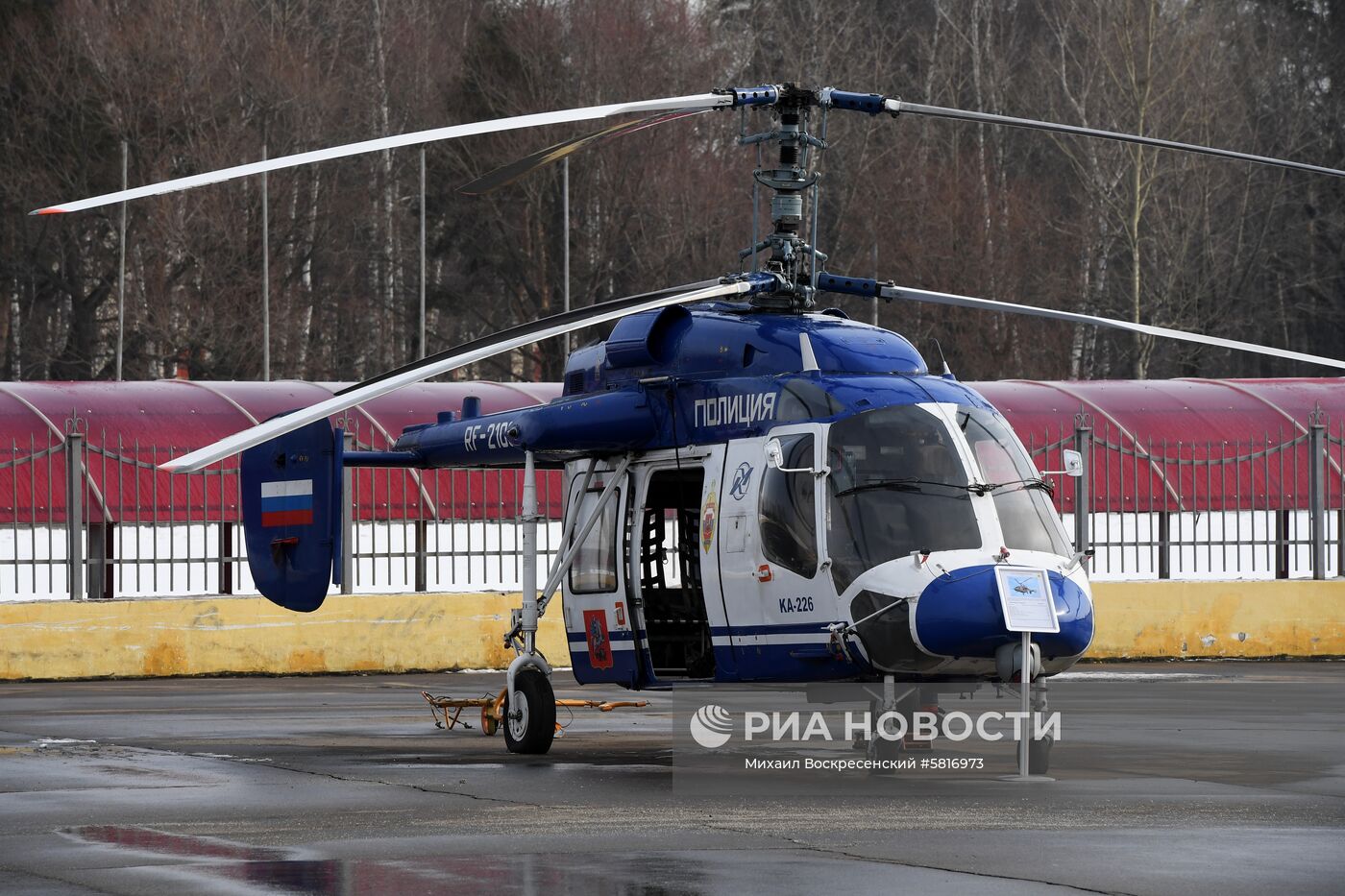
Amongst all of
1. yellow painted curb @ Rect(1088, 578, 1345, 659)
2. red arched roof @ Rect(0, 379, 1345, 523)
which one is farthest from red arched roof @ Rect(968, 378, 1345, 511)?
yellow painted curb @ Rect(1088, 578, 1345, 659)

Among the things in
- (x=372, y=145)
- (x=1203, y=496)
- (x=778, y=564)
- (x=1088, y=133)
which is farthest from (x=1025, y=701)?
(x=1203, y=496)

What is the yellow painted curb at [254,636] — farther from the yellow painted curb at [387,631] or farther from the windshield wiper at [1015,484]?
the windshield wiper at [1015,484]

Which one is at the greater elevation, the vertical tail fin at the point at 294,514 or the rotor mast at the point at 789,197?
the rotor mast at the point at 789,197

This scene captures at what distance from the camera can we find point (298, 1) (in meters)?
60.6

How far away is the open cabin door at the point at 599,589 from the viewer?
546 inches

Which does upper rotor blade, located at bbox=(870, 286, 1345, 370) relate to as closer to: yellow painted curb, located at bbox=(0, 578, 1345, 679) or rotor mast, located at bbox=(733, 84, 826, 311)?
rotor mast, located at bbox=(733, 84, 826, 311)

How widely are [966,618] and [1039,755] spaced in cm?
135

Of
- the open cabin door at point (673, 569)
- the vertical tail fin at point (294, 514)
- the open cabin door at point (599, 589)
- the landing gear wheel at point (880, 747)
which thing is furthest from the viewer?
the vertical tail fin at point (294, 514)

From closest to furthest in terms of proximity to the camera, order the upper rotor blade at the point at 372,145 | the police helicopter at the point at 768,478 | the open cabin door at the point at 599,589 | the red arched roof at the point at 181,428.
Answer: the upper rotor blade at the point at 372,145 < the police helicopter at the point at 768,478 < the open cabin door at the point at 599,589 < the red arched roof at the point at 181,428

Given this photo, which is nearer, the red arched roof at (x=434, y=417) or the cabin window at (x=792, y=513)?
the cabin window at (x=792, y=513)

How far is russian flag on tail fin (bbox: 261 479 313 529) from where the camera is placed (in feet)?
51.1

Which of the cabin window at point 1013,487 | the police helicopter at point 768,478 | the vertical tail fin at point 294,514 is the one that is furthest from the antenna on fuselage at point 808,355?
the vertical tail fin at point 294,514

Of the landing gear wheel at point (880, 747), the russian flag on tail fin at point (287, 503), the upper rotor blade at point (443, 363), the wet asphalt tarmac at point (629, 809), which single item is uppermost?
the upper rotor blade at point (443, 363)

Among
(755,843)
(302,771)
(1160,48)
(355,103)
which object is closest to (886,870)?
(755,843)
